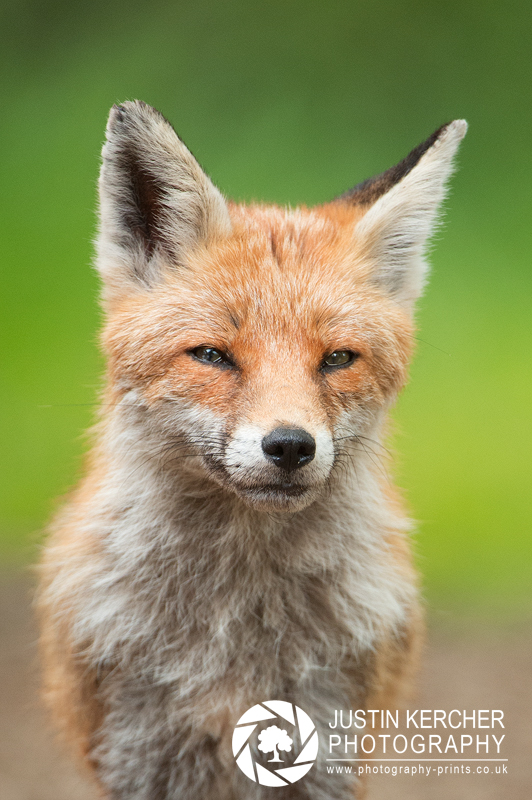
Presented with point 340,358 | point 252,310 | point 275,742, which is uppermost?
point 252,310

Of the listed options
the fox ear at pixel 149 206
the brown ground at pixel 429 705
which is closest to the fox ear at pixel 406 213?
the fox ear at pixel 149 206

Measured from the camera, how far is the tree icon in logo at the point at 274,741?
231 centimetres

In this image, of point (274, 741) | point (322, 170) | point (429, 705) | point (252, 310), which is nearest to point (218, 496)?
point (252, 310)

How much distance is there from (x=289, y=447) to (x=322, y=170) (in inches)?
102

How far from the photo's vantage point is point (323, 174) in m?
4.03

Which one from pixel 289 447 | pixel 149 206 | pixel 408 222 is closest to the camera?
pixel 289 447

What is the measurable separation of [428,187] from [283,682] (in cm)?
151

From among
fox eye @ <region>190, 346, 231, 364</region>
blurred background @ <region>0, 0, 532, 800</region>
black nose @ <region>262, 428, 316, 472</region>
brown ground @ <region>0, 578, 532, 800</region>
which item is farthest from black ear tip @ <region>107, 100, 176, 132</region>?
brown ground @ <region>0, 578, 532, 800</region>

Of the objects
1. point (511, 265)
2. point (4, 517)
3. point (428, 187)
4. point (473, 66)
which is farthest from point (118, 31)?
point (4, 517)

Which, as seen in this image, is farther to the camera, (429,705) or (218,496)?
(429,705)

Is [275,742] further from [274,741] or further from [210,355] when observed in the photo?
[210,355]

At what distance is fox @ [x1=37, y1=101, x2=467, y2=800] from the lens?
6.80ft

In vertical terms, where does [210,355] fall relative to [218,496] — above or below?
above

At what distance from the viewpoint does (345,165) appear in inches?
158
